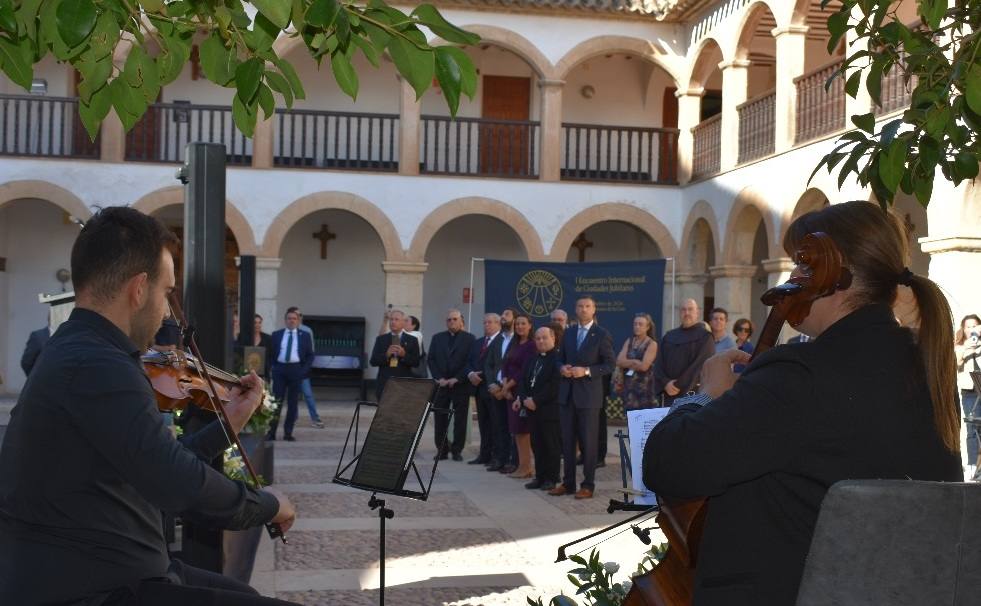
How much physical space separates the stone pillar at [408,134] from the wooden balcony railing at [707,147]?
493 centimetres

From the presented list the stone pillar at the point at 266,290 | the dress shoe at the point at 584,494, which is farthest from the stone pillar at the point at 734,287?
the dress shoe at the point at 584,494

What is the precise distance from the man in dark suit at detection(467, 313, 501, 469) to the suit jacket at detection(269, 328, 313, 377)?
2919 millimetres

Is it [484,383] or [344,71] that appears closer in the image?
[344,71]

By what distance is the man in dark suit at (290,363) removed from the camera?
1416cm

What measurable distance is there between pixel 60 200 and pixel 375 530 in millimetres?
13083

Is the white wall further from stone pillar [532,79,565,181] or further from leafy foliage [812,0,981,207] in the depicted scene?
leafy foliage [812,0,981,207]

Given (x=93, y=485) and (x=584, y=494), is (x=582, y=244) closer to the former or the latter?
(x=584, y=494)

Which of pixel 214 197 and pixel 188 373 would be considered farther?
pixel 214 197

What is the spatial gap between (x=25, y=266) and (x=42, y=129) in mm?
2771

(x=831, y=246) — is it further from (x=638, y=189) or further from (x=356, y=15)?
(x=638, y=189)

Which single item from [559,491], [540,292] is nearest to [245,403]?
[559,491]

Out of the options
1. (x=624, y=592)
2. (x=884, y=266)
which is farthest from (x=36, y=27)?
(x=624, y=592)

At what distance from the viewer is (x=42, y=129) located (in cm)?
1959

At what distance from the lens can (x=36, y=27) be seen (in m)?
2.21
